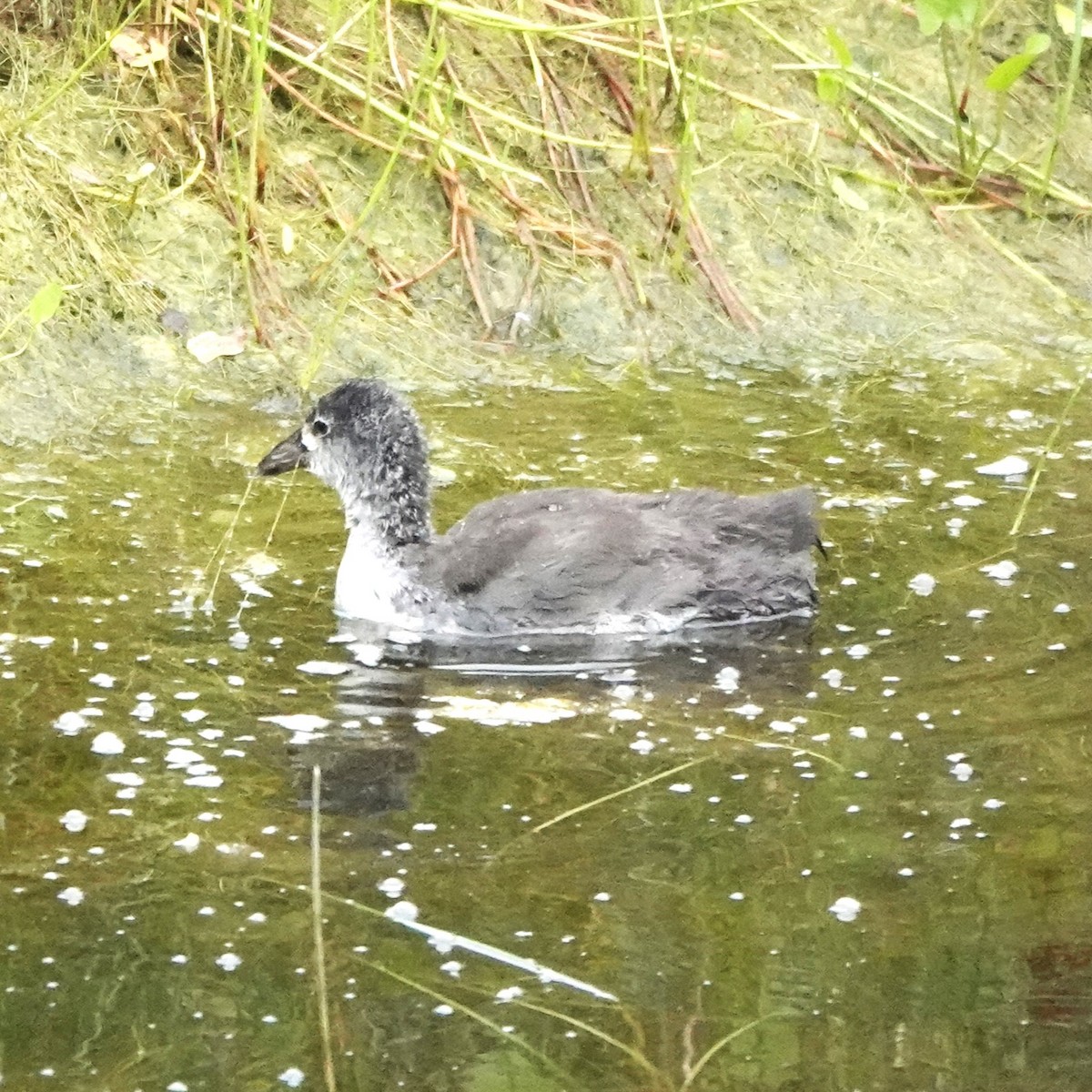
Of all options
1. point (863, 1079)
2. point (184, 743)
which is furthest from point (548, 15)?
point (863, 1079)

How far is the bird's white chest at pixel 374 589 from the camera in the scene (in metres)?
6.64

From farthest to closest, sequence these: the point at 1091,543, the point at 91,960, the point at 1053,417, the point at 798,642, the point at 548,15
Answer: the point at 548,15
the point at 1053,417
the point at 1091,543
the point at 798,642
the point at 91,960

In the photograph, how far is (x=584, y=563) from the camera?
21.7 feet

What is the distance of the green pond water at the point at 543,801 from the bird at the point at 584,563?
0.15 meters

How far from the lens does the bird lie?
6613 millimetres

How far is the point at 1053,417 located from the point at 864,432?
0.75m

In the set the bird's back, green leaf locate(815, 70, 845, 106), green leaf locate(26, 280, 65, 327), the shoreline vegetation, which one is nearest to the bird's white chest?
the bird's back

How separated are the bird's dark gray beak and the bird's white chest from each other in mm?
557

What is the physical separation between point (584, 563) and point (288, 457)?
116 cm

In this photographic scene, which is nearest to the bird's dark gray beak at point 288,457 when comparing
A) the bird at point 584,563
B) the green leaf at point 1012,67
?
the bird at point 584,563

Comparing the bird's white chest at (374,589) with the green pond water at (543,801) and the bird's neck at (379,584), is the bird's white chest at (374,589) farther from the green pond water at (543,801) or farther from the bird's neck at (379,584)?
the green pond water at (543,801)

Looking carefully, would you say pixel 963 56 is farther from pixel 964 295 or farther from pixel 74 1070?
pixel 74 1070

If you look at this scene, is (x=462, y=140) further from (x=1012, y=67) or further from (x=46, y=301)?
(x=46, y=301)

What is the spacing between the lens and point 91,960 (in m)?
4.51
